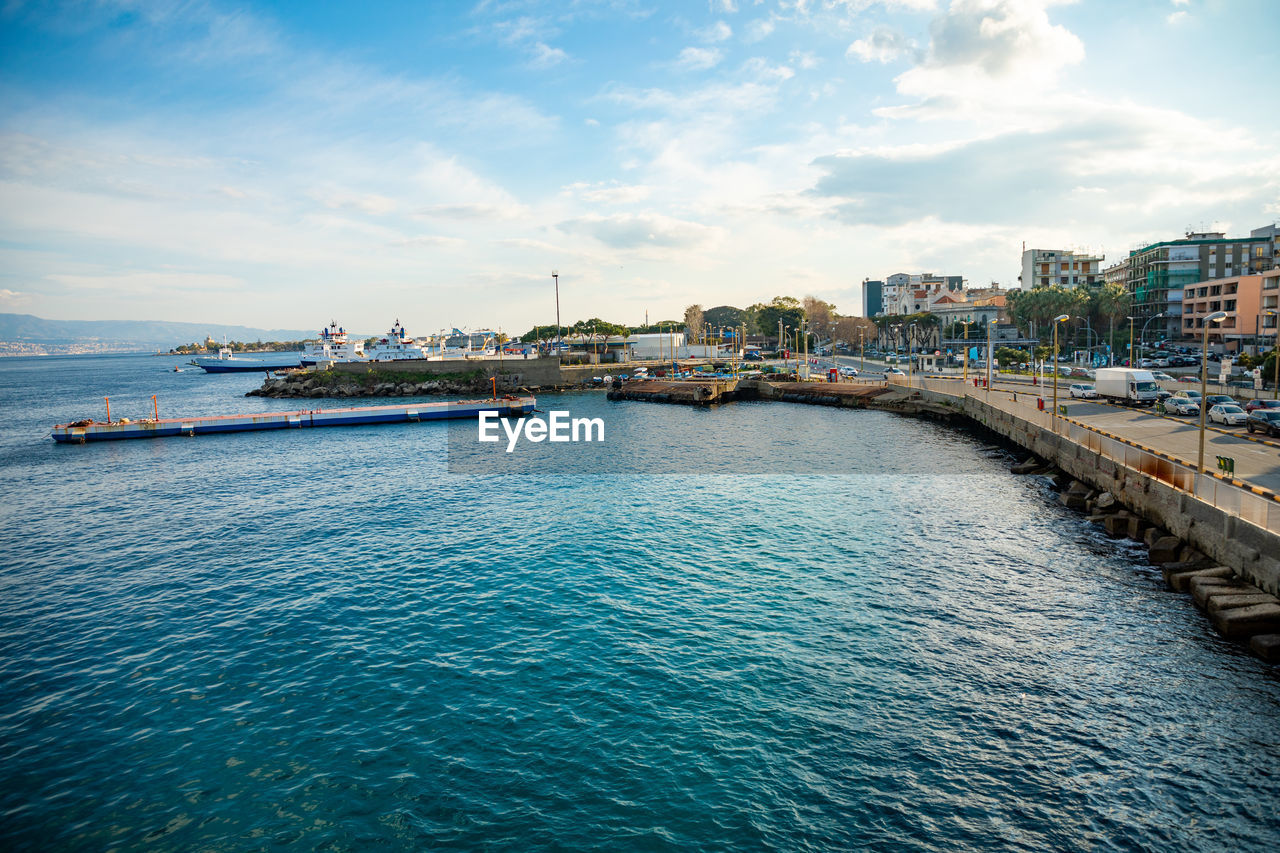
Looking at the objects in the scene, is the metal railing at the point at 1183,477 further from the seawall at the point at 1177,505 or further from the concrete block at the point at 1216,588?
Answer: the concrete block at the point at 1216,588

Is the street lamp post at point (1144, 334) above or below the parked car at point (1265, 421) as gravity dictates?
above

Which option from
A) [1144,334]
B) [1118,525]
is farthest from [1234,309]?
[1118,525]

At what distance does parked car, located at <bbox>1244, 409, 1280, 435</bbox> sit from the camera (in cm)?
3475

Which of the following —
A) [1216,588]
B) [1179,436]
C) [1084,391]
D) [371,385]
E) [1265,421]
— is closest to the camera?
[1216,588]

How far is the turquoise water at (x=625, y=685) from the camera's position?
42.4ft

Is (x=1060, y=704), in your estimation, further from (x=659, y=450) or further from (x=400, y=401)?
(x=400, y=401)

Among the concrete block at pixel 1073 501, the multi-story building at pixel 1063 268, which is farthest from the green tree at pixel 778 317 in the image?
the concrete block at pixel 1073 501

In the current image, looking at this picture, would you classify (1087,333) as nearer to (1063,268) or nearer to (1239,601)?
(1063,268)

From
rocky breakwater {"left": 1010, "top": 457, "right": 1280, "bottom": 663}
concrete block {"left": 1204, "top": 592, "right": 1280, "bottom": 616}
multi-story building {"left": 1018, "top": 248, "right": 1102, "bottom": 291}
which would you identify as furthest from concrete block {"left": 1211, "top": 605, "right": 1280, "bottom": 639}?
multi-story building {"left": 1018, "top": 248, "right": 1102, "bottom": 291}

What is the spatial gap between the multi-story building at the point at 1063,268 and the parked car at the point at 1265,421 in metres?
119

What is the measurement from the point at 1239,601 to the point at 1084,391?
4437 cm

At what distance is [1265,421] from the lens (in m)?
35.3

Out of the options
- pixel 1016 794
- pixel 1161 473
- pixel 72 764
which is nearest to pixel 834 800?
pixel 1016 794

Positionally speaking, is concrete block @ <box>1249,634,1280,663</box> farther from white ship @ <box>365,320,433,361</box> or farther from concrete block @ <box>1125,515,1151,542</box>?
white ship @ <box>365,320,433,361</box>
